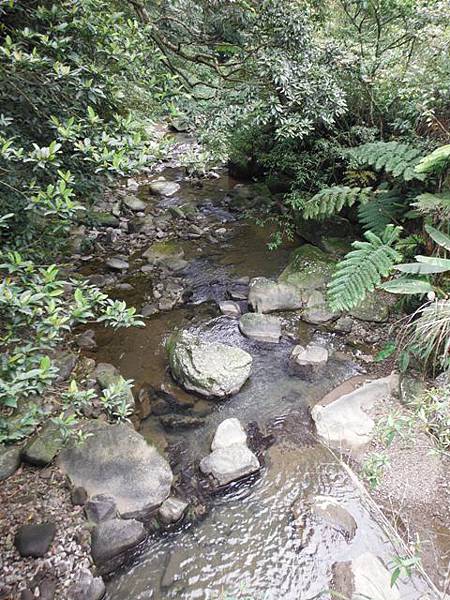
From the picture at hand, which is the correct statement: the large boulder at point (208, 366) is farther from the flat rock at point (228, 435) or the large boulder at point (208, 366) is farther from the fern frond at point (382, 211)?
the fern frond at point (382, 211)

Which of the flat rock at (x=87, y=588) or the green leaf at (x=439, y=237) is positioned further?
the green leaf at (x=439, y=237)

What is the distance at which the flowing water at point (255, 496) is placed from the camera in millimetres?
2318

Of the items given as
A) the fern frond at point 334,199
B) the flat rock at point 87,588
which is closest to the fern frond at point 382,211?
the fern frond at point 334,199

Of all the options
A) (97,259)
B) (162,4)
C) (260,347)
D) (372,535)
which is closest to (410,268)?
(260,347)

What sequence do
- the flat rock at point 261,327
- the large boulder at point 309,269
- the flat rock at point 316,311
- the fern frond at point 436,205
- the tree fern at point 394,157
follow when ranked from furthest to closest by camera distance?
the large boulder at point 309,269 → the flat rock at point 316,311 → the flat rock at point 261,327 → the tree fern at point 394,157 → the fern frond at point 436,205

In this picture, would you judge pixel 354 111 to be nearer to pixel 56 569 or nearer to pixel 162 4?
pixel 162 4

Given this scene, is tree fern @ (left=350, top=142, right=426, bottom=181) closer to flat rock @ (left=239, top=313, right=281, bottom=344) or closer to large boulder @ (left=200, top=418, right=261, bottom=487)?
flat rock @ (left=239, top=313, right=281, bottom=344)

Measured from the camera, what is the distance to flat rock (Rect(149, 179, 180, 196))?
26.0 ft

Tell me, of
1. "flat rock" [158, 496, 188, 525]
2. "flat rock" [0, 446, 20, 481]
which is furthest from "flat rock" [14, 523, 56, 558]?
"flat rock" [158, 496, 188, 525]

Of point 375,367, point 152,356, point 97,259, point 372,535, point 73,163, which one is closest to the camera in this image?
point 372,535

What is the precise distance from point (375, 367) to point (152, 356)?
232 centimetres

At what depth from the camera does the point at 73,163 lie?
266 cm

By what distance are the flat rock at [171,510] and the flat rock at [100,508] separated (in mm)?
326

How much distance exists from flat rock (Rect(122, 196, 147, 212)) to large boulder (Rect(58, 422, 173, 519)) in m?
5.05
